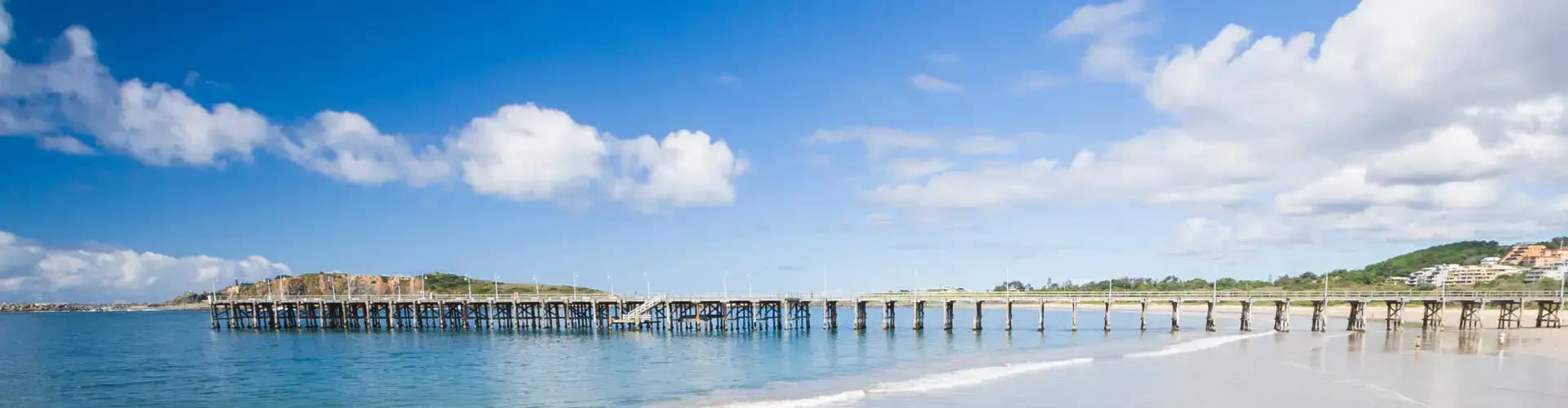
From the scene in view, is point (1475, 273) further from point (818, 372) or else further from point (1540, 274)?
point (818, 372)

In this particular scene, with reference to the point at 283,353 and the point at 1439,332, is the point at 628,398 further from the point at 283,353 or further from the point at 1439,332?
the point at 1439,332

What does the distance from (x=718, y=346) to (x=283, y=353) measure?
98.5ft

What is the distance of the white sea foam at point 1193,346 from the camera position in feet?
151

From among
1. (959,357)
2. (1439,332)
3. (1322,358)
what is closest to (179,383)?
(959,357)

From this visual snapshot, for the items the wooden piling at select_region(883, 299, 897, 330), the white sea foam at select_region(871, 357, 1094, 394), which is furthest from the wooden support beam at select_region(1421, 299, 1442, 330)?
the wooden piling at select_region(883, 299, 897, 330)

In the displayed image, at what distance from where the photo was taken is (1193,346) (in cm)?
5084

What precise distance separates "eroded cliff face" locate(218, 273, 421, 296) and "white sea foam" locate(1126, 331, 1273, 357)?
16037 cm

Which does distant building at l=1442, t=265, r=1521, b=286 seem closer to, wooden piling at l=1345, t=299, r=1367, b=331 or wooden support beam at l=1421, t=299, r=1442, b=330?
wooden support beam at l=1421, t=299, r=1442, b=330

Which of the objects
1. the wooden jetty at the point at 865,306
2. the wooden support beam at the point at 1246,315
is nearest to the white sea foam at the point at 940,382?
the wooden support beam at the point at 1246,315

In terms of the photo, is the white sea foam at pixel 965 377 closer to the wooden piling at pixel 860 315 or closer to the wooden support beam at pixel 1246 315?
the wooden piling at pixel 860 315

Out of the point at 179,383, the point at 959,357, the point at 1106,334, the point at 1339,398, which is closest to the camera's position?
the point at 1339,398

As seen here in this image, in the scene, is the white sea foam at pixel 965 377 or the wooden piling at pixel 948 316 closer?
the white sea foam at pixel 965 377

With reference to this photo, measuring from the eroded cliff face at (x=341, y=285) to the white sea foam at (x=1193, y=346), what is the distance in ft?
526

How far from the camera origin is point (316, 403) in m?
33.2
